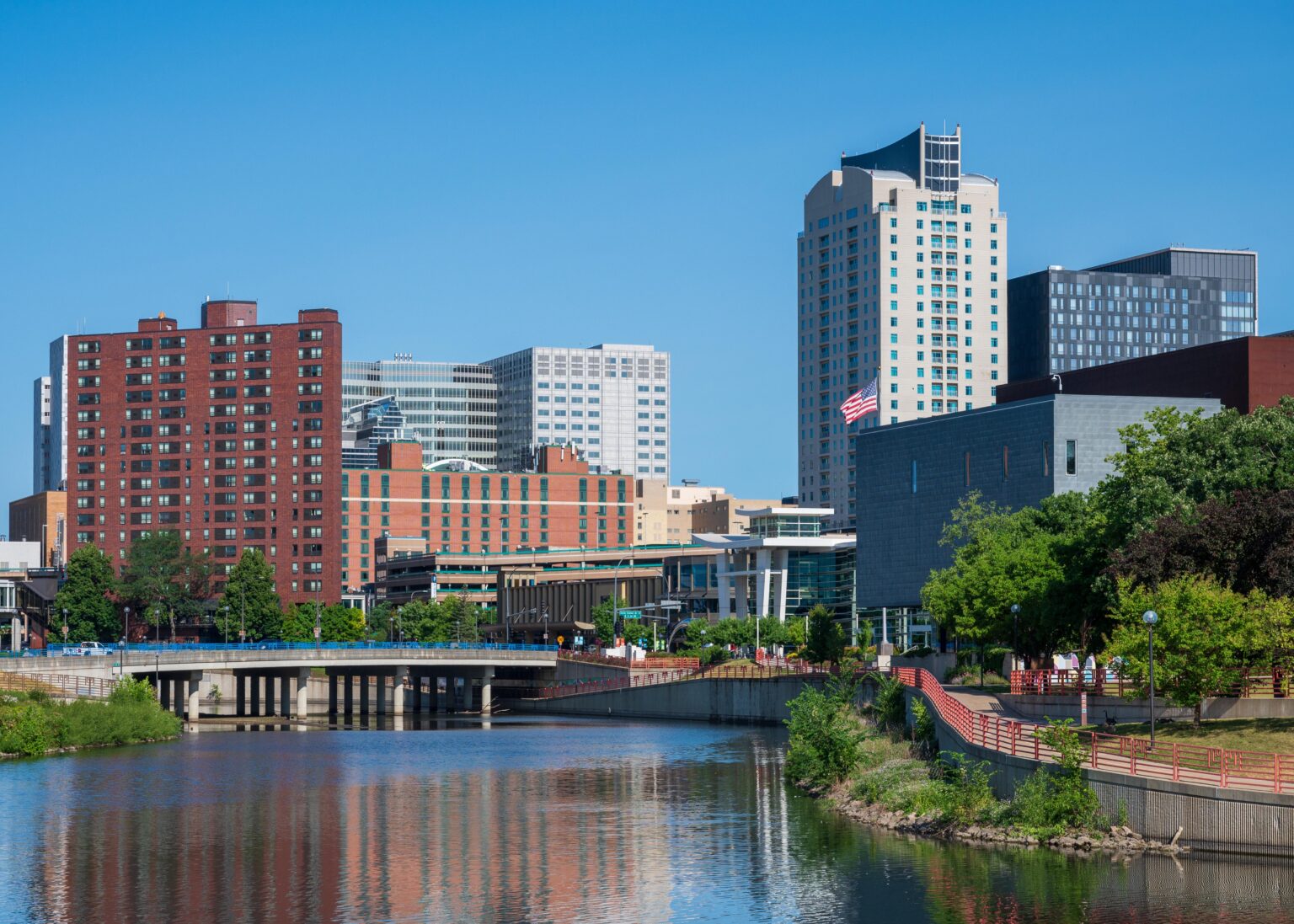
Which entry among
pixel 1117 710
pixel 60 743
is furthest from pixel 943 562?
pixel 1117 710

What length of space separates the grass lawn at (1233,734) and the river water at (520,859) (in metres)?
9.19

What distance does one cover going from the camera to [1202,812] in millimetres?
51938

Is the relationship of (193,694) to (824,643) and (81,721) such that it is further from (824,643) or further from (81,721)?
(824,643)

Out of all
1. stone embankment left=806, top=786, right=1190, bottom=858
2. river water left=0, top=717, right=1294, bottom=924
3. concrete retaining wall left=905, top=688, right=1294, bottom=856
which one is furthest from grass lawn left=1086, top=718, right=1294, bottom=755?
river water left=0, top=717, right=1294, bottom=924

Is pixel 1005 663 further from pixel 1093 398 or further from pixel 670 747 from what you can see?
pixel 1093 398

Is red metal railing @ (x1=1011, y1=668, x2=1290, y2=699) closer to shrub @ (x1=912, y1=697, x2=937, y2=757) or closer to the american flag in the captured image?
shrub @ (x1=912, y1=697, x2=937, y2=757)

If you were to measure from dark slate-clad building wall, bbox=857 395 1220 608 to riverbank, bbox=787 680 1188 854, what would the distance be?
77761 millimetres

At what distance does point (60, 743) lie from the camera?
358ft

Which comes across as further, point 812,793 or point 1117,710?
point 812,793

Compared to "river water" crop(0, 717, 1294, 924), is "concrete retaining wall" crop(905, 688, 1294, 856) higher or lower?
higher

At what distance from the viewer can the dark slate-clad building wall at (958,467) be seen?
165250 mm

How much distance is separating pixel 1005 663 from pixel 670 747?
70.1 feet

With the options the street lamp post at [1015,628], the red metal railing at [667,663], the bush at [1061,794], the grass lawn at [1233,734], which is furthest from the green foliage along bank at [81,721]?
the bush at [1061,794]

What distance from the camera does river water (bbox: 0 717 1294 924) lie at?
157 ft
